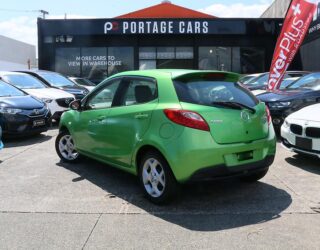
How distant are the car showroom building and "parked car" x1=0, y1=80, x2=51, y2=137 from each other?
17.3 m

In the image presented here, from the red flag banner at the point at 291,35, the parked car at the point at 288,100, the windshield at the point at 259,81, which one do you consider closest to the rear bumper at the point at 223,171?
the parked car at the point at 288,100

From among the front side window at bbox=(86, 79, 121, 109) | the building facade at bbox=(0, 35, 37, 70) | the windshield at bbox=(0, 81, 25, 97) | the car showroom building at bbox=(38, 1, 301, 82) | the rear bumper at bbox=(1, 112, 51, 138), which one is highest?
the building facade at bbox=(0, 35, 37, 70)

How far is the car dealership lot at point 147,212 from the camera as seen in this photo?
12.7ft

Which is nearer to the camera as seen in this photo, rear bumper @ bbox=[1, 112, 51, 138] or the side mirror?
the side mirror

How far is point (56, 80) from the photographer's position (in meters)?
14.5

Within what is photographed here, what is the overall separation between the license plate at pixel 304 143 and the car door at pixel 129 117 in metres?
2.84

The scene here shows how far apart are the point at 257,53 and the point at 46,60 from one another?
14.1m

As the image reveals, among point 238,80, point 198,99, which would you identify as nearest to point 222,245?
point 198,99

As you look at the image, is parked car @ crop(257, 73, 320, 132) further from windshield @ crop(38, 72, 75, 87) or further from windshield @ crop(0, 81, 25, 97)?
windshield @ crop(38, 72, 75, 87)

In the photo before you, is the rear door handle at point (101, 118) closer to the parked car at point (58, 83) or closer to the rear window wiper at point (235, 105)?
the rear window wiper at point (235, 105)

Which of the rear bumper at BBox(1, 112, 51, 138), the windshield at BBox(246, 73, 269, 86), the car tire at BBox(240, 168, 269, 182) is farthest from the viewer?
the windshield at BBox(246, 73, 269, 86)

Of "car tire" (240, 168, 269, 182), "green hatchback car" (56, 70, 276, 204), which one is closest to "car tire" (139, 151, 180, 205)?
"green hatchback car" (56, 70, 276, 204)

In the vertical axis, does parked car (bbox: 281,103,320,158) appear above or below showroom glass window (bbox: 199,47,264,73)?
below

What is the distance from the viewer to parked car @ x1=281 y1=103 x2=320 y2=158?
626 centimetres
